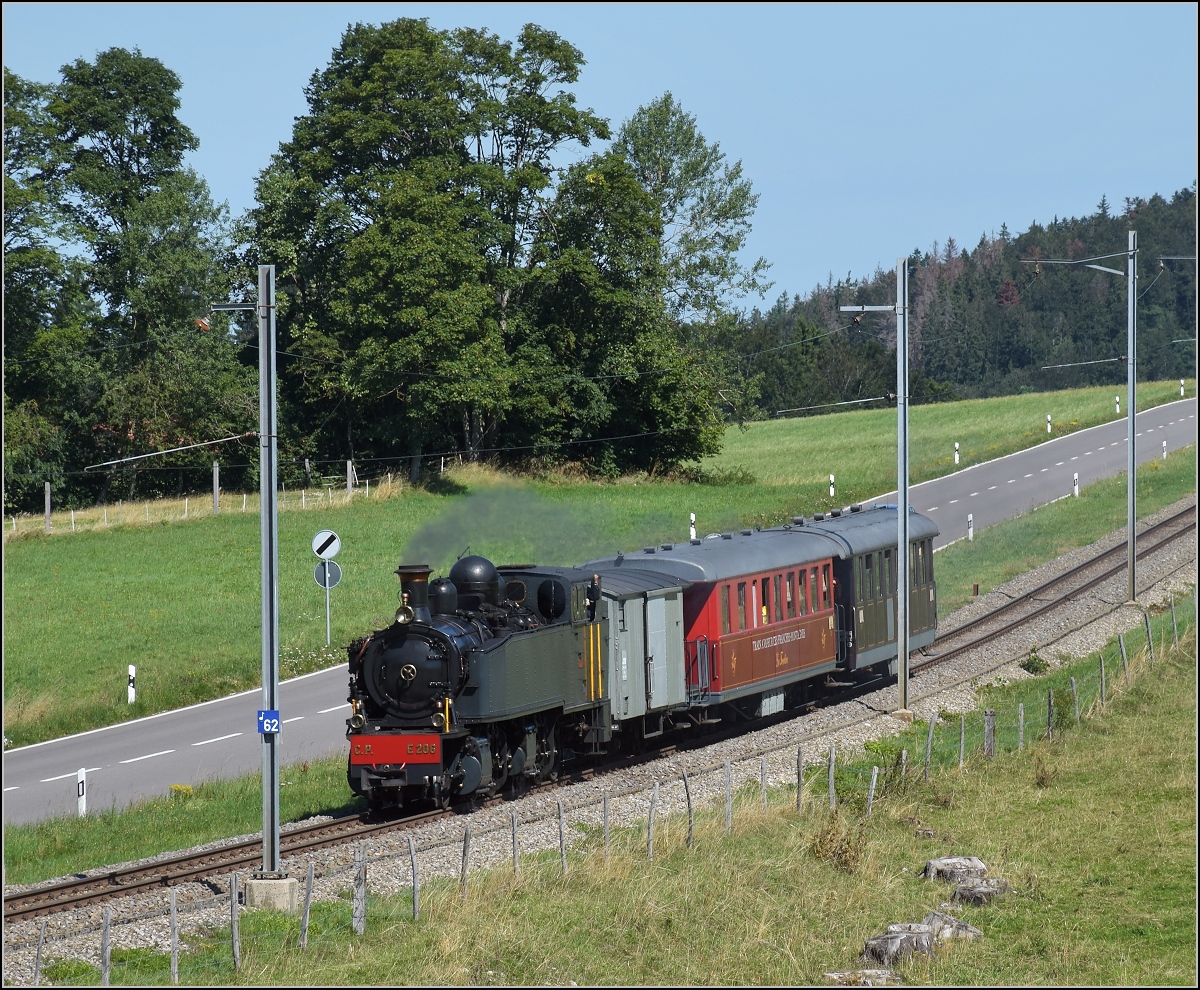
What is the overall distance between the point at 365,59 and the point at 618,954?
5063cm

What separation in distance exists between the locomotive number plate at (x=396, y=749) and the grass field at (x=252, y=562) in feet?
12.8

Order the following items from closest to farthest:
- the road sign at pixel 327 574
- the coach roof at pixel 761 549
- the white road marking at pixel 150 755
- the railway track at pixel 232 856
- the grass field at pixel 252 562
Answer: the railway track at pixel 232 856 → the coach roof at pixel 761 549 → the white road marking at pixel 150 755 → the road sign at pixel 327 574 → the grass field at pixel 252 562

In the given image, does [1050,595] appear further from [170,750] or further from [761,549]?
[170,750]

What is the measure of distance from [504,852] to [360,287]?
36.5 metres

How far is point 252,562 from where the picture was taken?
141 feet

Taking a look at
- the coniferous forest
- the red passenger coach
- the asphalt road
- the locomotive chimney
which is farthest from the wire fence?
the coniferous forest

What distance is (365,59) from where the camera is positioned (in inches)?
2282

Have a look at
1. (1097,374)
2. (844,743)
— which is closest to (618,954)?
(844,743)

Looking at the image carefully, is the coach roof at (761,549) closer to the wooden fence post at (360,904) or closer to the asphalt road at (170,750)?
the asphalt road at (170,750)

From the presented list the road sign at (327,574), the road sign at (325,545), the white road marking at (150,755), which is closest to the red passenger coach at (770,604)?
the road sign at (325,545)

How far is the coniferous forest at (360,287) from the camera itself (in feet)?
170

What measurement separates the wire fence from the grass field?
5.88 m

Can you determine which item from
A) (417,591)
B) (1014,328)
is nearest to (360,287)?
(417,591)

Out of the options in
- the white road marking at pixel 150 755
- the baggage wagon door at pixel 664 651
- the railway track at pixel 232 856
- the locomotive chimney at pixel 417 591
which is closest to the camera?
the railway track at pixel 232 856
